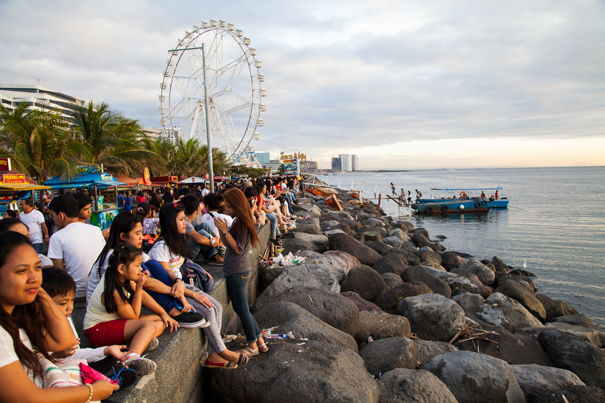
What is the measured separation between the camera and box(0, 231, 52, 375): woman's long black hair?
5.16ft

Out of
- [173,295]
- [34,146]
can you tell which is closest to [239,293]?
[173,295]

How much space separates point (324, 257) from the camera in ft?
24.8

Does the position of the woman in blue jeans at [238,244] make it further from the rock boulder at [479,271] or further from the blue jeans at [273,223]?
the rock boulder at [479,271]

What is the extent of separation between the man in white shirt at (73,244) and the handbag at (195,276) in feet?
2.84

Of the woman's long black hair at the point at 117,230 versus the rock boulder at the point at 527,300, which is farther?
the rock boulder at the point at 527,300

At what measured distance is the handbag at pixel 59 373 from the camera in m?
1.75

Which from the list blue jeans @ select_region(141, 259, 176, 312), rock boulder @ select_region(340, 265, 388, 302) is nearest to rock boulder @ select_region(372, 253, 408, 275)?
rock boulder @ select_region(340, 265, 388, 302)

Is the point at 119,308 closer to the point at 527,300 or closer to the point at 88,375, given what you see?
the point at 88,375

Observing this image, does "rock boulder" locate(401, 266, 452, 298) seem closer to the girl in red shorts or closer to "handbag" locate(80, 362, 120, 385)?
the girl in red shorts

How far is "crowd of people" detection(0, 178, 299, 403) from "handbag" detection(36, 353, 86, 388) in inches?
0.9

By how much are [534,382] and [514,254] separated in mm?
14602

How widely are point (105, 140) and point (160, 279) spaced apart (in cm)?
1999

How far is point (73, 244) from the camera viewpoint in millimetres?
3414

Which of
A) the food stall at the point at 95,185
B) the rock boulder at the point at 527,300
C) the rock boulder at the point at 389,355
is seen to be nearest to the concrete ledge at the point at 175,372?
the rock boulder at the point at 389,355
